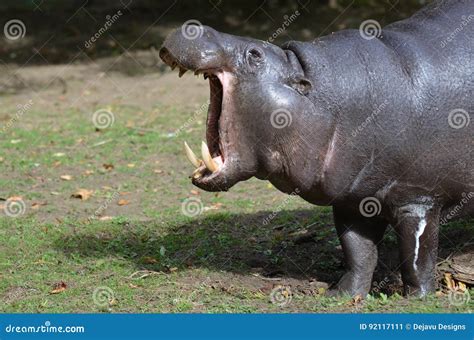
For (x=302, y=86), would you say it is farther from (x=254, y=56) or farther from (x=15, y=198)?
(x=15, y=198)

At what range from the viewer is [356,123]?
18.4 feet

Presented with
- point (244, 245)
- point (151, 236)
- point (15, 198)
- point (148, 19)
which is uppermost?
point (148, 19)

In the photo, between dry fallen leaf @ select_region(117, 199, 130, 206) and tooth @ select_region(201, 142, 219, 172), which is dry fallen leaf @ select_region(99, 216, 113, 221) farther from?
tooth @ select_region(201, 142, 219, 172)

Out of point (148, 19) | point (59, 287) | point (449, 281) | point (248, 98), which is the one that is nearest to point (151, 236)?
point (59, 287)

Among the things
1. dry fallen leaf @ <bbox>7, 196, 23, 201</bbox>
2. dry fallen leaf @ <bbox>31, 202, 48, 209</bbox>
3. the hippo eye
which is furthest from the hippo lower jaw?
dry fallen leaf @ <bbox>7, 196, 23, 201</bbox>

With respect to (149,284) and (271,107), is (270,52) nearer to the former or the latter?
(271,107)

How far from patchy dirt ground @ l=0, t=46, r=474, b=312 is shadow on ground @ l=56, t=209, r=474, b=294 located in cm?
1

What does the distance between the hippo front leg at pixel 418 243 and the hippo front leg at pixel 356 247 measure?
Result: 0.40 m

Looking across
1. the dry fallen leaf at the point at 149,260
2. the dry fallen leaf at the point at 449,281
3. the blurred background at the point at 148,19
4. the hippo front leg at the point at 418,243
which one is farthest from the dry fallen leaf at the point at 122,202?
the blurred background at the point at 148,19

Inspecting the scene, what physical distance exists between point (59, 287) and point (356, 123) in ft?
7.86

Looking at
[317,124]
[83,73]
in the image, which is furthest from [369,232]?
[83,73]

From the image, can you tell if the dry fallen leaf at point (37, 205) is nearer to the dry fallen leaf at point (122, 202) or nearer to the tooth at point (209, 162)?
the dry fallen leaf at point (122, 202)

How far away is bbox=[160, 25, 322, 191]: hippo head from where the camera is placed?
5.44m

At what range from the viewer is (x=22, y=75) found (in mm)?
14688
